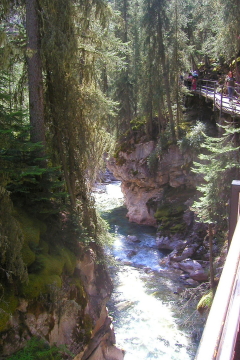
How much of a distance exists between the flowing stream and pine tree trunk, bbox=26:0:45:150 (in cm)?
428

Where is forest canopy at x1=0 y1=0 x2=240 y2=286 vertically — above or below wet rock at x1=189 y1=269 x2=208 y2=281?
above

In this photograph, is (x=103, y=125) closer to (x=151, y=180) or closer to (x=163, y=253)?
(x=163, y=253)

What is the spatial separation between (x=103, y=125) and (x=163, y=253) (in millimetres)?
12921

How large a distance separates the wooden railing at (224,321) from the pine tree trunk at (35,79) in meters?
9.15

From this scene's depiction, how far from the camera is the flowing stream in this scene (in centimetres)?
1253

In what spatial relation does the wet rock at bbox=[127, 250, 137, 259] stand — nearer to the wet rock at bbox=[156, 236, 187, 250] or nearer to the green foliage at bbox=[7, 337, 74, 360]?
the wet rock at bbox=[156, 236, 187, 250]

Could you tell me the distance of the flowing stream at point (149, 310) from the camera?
41.1 ft

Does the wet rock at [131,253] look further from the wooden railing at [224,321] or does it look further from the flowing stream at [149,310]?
the wooden railing at [224,321]

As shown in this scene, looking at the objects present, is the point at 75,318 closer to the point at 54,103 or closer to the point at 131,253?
the point at 54,103

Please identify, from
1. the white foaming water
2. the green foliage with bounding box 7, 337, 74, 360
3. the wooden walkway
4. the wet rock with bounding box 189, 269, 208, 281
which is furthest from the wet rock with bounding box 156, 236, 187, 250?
the green foliage with bounding box 7, 337, 74, 360

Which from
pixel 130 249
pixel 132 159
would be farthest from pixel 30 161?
pixel 132 159

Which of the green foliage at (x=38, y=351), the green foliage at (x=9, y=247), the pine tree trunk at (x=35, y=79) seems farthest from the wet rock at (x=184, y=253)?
the green foliage at (x=9, y=247)

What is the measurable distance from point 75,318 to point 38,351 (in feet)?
7.03

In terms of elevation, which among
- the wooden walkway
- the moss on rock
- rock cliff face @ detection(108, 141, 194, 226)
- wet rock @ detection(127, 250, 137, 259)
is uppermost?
the wooden walkway
